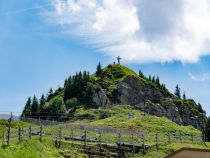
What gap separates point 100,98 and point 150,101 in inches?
961

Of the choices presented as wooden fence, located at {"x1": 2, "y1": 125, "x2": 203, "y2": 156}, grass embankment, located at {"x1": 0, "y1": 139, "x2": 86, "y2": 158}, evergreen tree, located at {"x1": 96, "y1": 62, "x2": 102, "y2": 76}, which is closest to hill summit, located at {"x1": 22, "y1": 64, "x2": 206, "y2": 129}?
evergreen tree, located at {"x1": 96, "y1": 62, "x2": 102, "y2": 76}

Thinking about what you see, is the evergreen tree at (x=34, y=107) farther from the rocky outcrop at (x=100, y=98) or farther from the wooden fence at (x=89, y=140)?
the wooden fence at (x=89, y=140)

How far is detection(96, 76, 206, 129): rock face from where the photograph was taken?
15775cm

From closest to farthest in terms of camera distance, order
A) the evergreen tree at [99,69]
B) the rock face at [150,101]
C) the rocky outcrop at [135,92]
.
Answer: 1. the rock face at [150,101]
2. the rocky outcrop at [135,92]
3. the evergreen tree at [99,69]

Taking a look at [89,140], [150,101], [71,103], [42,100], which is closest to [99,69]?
[150,101]

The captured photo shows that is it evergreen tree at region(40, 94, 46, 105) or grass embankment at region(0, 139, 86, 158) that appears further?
evergreen tree at region(40, 94, 46, 105)

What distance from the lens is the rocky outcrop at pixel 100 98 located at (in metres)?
151

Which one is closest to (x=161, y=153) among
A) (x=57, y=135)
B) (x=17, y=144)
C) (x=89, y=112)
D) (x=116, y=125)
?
(x=57, y=135)

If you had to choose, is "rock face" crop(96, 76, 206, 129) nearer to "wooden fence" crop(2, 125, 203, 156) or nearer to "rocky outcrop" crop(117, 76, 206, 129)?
"rocky outcrop" crop(117, 76, 206, 129)

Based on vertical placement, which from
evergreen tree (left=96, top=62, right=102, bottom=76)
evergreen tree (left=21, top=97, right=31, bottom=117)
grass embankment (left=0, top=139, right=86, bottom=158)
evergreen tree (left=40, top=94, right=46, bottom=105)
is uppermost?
evergreen tree (left=96, top=62, right=102, bottom=76)

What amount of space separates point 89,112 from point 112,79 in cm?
4737

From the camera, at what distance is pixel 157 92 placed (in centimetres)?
17825

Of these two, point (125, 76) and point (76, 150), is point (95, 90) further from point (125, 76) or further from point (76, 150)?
point (76, 150)

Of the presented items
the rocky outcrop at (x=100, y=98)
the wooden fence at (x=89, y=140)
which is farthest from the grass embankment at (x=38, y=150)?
the rocky outcrop at (x=100, y=98)
